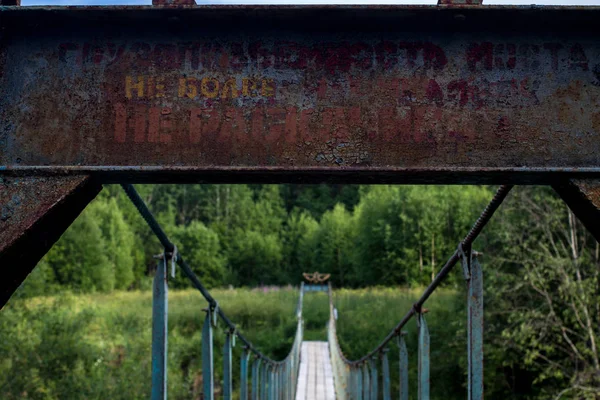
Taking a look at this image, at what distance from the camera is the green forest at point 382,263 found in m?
9.95

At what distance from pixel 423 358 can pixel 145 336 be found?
Result: 11882mm

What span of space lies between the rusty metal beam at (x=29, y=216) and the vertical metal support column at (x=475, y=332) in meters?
1.26

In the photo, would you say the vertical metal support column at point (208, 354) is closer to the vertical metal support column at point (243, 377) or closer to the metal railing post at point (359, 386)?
the vertical metal support column at point (243, 377)

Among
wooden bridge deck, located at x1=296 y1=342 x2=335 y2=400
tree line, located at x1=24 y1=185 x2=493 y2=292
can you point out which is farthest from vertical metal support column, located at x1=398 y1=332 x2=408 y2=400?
tree line, located at x1=24 y1=185 x2=493 y2=292

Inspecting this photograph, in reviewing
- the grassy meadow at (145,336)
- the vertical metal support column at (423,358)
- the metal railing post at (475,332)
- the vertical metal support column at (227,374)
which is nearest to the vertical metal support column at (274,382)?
the vertical metal support column at (227,374)

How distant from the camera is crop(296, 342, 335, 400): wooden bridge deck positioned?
8.41 meters

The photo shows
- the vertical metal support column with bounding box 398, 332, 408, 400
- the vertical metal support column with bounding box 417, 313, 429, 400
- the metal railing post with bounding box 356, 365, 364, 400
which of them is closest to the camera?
the vertical metal support column with bounding box 417, 313, 429, 400

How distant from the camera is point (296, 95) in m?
1.64

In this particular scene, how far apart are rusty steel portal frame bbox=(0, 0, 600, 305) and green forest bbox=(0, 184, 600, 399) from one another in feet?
25.9

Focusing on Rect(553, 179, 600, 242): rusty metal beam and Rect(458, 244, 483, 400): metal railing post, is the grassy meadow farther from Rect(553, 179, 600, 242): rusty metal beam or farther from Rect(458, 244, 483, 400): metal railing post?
Rect(553, 179, 600, 242): rusty metal beam

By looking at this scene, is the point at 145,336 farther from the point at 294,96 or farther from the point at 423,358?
the point at 294,96

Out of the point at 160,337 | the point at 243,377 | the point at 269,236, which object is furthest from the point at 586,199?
the point at 269,236

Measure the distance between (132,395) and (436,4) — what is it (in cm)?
1082

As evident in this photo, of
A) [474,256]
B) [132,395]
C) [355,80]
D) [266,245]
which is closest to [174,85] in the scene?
[355,80]
